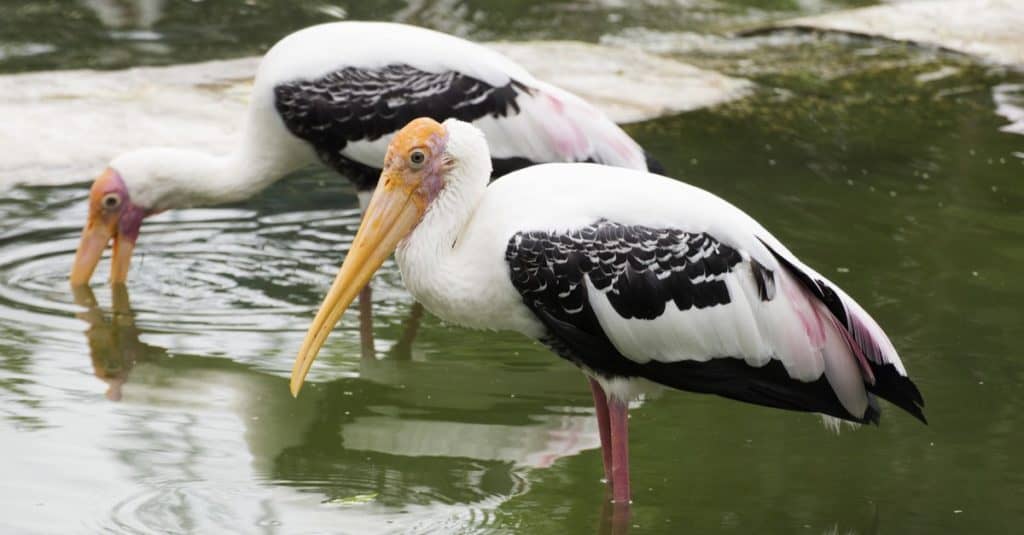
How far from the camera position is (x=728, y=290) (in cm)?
496

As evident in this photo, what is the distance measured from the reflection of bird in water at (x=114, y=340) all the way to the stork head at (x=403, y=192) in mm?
1322

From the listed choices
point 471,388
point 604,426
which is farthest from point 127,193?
point 604,426

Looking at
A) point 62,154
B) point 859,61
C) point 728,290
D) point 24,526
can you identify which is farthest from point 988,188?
point 24,526

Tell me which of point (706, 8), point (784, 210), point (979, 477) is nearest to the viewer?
point (979, 477)

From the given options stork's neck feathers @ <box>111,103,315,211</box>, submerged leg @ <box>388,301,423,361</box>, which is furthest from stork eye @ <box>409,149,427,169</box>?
stork's neck feathers @ <box>111,103,315,211</box>

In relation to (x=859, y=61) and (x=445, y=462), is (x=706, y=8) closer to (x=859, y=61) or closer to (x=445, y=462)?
(x=859, y=61)

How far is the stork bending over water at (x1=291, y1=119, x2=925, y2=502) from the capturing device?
491 cm

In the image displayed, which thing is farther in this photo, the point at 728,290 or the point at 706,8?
the point at 706,8

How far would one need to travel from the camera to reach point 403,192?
200 inches

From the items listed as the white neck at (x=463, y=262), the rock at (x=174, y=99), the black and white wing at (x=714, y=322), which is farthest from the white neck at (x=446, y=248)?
the rock at (x=174, y=99)

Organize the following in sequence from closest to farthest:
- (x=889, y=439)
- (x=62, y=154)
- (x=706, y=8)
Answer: (x=889, y=439) < (x=62, y=154) < (x=706, y=8)

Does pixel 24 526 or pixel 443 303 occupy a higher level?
pixel 443 303

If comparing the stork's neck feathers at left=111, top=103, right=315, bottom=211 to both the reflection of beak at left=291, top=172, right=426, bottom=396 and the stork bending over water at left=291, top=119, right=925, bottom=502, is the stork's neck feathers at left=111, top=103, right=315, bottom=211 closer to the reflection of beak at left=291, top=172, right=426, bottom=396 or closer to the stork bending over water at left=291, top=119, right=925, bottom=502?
the reflection of beak at left=291, top=172, right=426, bottom=396

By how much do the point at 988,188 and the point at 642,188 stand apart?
437 cm
